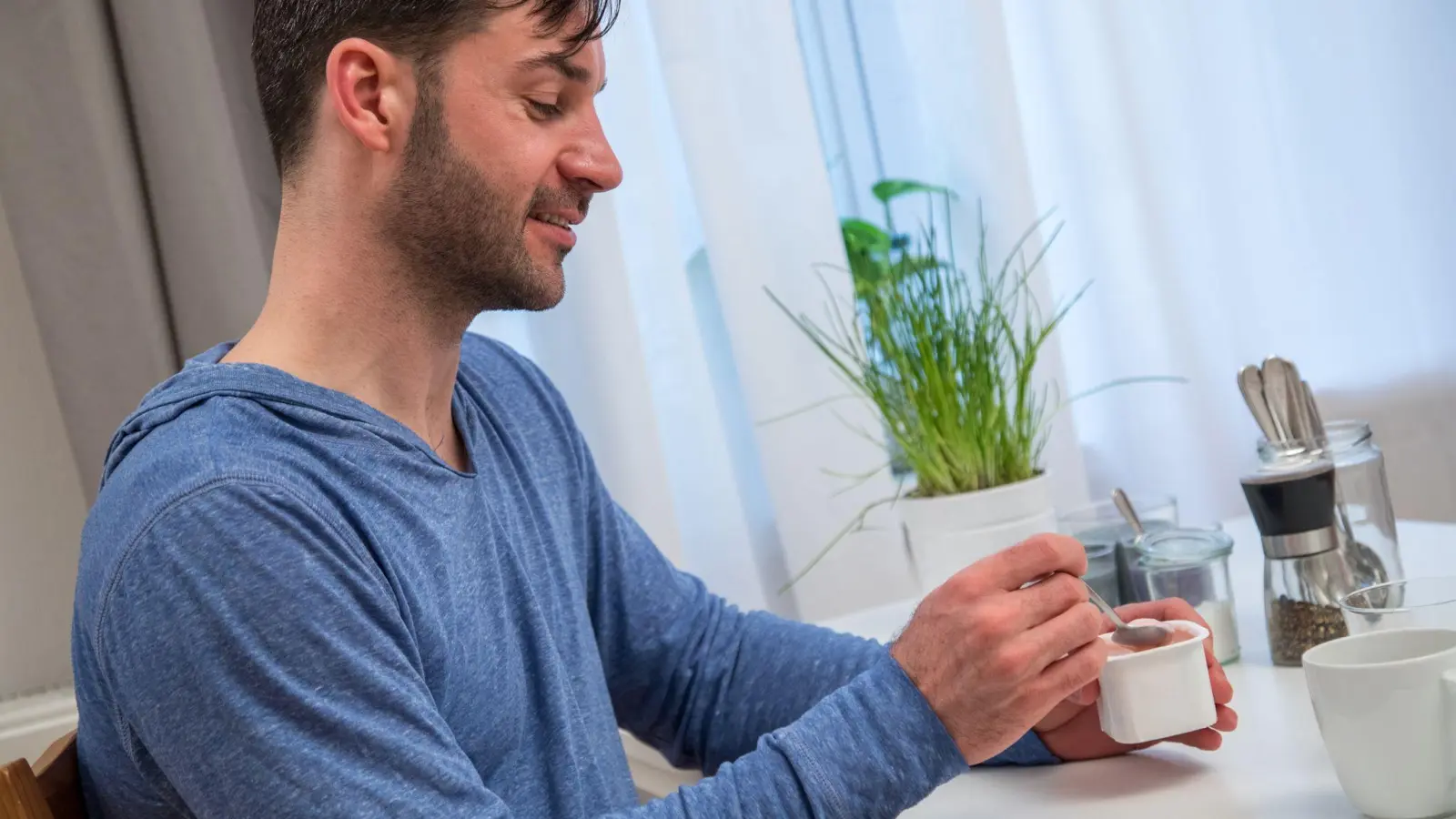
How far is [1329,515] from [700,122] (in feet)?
3.50

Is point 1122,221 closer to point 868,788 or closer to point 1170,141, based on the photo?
point 1170,141

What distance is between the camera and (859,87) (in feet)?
6.70

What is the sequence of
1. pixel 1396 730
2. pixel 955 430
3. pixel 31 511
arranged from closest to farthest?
pixel 1396 730 < pixel 955 430 < pixel 31 511

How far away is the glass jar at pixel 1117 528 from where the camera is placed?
1.16 meters

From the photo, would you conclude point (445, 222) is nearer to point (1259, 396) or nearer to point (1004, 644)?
point (1004, 644)

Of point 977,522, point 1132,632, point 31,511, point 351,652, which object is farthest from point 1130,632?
point 31,511

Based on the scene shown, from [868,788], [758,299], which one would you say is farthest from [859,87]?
[868,788]

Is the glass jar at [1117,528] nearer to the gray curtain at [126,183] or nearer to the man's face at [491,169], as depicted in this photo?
the man's face at [491,169]

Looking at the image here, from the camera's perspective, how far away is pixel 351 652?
773mm

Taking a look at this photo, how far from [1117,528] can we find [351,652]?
27.6 inches

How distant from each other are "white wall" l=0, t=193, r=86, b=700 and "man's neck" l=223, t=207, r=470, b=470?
1.03 metres

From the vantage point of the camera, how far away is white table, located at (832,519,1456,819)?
0.79m

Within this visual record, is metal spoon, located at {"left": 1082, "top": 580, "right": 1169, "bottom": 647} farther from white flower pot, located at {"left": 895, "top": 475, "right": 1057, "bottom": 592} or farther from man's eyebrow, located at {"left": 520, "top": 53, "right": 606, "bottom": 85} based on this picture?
man's eyebrow, located at {"left": 520, "top": 53, "right": 606, "bottom": 85}

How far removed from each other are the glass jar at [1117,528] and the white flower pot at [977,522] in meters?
0.03
